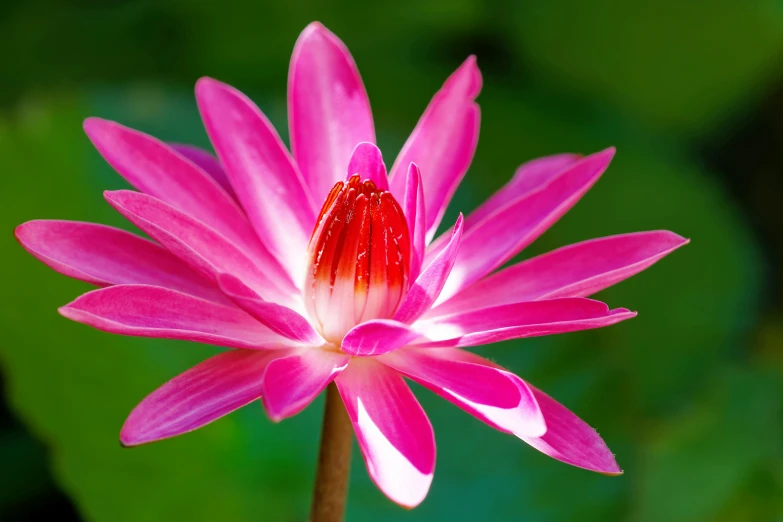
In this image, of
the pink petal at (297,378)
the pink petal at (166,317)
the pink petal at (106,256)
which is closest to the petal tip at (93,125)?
the pink petal at (106,256)

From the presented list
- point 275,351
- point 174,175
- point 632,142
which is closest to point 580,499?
point 275,351

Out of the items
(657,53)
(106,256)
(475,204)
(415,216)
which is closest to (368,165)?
(415,216)

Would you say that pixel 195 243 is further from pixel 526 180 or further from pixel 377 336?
pixel 526 180

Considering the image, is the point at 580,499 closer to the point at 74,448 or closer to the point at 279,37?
the point at 74,448

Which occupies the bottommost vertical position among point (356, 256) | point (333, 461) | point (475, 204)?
point (333, 461)

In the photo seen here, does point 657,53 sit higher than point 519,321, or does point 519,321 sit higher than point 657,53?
point 657,53

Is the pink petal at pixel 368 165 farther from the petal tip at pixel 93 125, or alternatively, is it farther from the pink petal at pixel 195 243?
the petal tip at pixel 93 125

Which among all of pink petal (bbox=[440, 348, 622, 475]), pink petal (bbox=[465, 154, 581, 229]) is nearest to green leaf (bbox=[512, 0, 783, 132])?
pink petal (bbox=[465, 154, 581, 229])

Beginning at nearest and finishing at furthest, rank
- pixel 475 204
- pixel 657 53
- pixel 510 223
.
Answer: pixel 510 223, pixel 475 204, pixel 657 53
